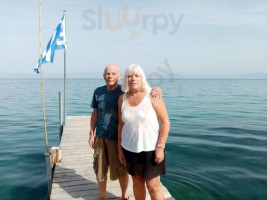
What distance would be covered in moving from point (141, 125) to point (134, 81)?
1.74 ft

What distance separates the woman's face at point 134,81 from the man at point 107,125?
1.70ft

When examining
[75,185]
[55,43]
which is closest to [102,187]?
[75,185]

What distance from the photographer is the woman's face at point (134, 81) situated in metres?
2.96

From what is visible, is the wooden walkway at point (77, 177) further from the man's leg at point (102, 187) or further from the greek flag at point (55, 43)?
the greek flag at point (55, 43)

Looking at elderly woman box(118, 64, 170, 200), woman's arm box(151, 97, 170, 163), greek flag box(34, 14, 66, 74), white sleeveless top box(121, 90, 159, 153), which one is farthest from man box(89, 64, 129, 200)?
greek flag box(34, 14, 66, 74)

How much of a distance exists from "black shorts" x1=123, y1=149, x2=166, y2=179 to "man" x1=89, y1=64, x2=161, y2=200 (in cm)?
47

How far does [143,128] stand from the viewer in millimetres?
2963

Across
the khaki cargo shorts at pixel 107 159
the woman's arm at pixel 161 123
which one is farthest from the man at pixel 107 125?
the woman's arm at pixel 161 123

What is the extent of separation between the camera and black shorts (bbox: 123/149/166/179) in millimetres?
3027

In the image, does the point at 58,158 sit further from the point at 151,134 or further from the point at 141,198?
the point at 151,134

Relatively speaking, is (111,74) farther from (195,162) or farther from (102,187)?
(195,162)

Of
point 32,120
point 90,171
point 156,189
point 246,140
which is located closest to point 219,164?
point 246,140

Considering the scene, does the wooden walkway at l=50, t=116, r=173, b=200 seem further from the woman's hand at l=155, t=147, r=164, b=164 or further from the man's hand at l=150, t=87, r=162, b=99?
the man's hand at l=150, t=87, r=162, b=99

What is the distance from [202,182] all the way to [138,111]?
4800 millimetres
